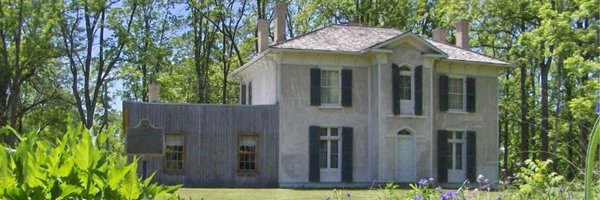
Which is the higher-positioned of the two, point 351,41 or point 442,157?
point 351,41

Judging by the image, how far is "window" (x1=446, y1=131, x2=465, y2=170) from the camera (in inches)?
1140

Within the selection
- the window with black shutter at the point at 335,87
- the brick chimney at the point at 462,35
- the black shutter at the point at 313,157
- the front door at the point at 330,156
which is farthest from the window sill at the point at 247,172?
the brick chimney at the point at 462,35

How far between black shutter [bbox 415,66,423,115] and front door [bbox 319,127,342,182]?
2.91 meters

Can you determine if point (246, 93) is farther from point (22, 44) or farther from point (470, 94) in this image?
point (22, 44)

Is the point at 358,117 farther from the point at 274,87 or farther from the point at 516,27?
the point at 516,27

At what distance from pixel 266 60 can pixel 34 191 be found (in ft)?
A: 83.2

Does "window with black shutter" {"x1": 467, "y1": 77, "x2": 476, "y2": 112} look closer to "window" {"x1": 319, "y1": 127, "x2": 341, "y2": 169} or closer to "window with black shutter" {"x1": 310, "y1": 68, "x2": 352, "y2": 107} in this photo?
"window with black shutter" {"x1": 310, "y1": 68, "x2": 352, "y2": 107}

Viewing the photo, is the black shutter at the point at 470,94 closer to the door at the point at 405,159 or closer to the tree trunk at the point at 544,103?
the door at the point at 405,159

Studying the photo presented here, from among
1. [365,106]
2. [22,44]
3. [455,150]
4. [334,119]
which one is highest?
[22,44]

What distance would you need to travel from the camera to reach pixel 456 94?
96.1ft

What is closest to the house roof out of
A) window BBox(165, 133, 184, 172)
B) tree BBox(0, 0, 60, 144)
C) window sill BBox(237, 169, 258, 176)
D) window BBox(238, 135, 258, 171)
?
window BBox(238, 135, 258, 171)

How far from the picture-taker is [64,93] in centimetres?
4244

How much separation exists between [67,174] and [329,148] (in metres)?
24.9

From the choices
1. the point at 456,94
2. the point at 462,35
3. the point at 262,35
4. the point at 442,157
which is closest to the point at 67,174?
the point at 442,157
